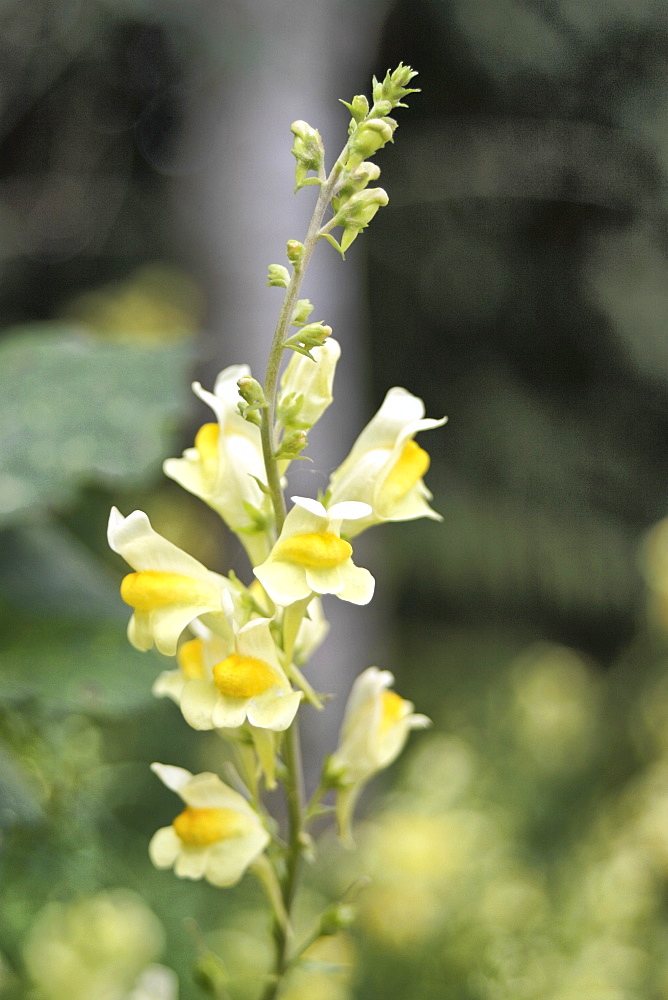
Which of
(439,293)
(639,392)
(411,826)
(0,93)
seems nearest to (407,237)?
(439,293)

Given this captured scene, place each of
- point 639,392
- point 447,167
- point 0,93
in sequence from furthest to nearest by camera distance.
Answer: point 639,392 → point 447,167 → point 0,93

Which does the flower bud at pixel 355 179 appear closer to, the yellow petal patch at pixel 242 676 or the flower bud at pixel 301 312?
the flower bud at pixel 301 312

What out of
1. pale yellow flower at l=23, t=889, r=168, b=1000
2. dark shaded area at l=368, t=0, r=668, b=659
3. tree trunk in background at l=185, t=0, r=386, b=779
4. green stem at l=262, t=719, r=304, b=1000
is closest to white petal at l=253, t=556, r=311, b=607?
green stem at l=262, t=719, r=304, b=1000

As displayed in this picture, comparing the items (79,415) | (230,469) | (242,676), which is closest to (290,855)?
(242,676)

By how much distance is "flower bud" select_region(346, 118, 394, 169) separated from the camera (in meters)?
0.46

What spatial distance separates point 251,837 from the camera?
56 centimetres

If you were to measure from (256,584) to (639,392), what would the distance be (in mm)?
3295

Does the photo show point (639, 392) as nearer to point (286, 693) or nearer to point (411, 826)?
point (411, 826)

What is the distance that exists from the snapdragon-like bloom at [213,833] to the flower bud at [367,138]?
371 millimetres

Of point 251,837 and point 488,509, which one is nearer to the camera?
point 251,837

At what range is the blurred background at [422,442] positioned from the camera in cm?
100

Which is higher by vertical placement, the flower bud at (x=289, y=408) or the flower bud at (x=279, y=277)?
the flower bud at (x=279, y=277)

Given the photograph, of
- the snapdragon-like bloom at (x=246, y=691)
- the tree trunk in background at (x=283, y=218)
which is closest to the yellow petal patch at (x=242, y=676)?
the snapdragon-like bloom at (x=246, y=691)

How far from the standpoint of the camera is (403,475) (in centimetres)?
57
